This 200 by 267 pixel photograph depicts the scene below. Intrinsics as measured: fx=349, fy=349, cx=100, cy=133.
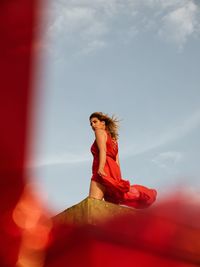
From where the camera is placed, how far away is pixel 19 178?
0.46 feet

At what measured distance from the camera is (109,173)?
3070 mm

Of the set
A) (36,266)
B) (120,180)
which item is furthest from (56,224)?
(120,180)

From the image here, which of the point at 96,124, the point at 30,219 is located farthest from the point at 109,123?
the point at 30,219

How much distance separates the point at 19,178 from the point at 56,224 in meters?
0.08

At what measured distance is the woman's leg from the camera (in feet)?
9.74

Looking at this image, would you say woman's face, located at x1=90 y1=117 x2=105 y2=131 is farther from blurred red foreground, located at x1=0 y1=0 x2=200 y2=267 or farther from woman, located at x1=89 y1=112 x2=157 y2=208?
blurred red foreground, located at x1=0 y1=0 x2=200 y2=267

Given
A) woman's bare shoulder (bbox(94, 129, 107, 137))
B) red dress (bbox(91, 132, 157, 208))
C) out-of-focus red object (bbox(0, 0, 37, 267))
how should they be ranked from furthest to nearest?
woman's bare shoulder (bbox(94, 129, 107, 137)), red dress (bbox(91, 132, 157, 208)), out-of-focus red object (bbox(0, 0, 37, 267))

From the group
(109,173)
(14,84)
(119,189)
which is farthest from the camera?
(109,173)

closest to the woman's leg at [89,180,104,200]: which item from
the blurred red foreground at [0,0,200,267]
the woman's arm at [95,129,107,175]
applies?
the woman's arm at [95,129,107,175]

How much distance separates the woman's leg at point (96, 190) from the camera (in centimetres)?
297

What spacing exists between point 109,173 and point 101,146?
249 millimetres

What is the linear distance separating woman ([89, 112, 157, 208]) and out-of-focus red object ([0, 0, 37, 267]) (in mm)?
2745

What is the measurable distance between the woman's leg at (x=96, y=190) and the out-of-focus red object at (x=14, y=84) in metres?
2.87

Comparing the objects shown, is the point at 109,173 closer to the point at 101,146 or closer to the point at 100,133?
the point at 101,146
